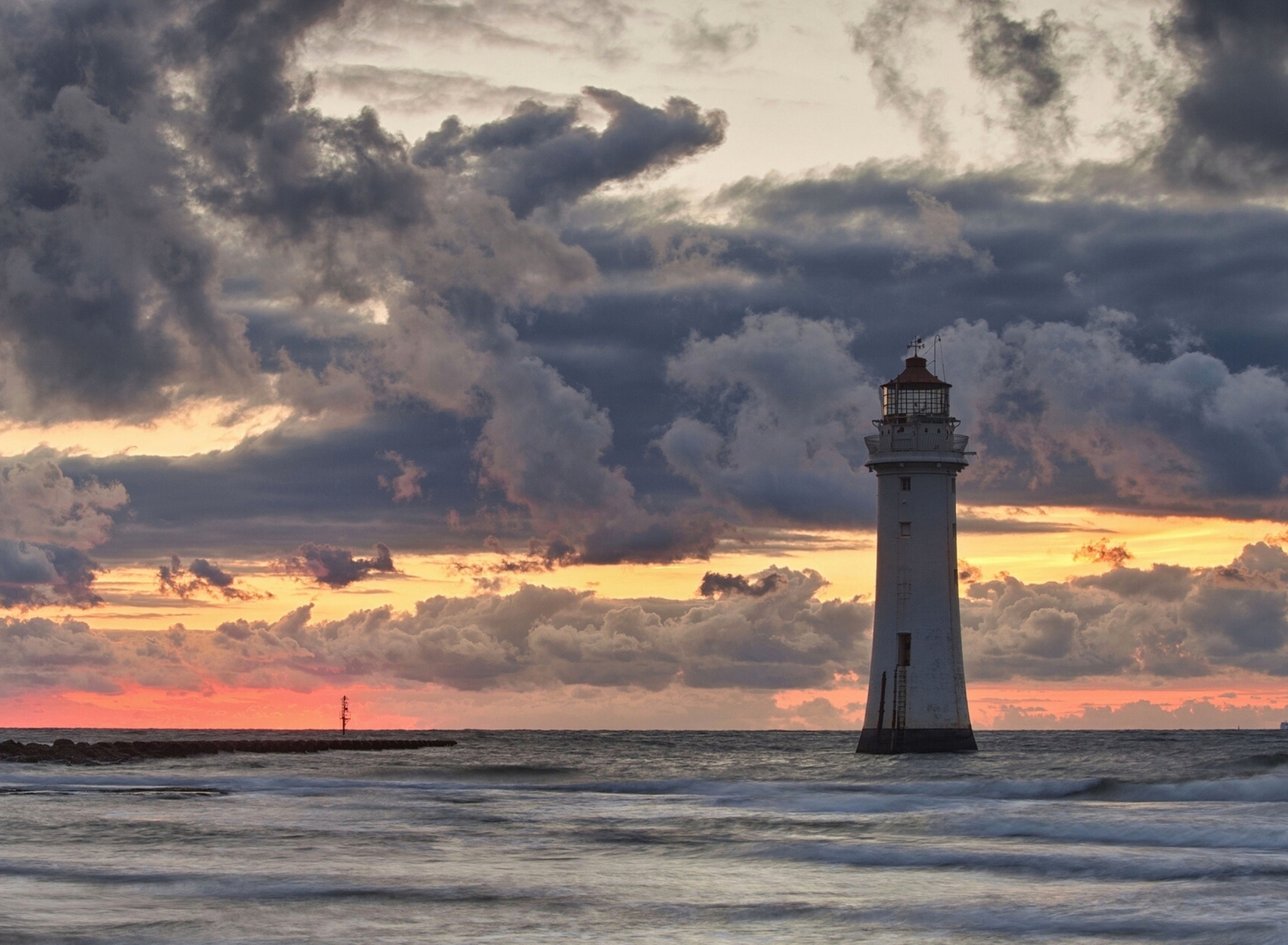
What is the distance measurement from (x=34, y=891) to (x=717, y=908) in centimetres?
1127

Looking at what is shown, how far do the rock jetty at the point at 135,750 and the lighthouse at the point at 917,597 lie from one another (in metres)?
46.1

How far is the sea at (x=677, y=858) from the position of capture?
2109 centimetres

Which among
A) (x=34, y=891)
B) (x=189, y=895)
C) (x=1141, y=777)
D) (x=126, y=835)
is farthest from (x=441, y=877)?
(x=1141, y=777)

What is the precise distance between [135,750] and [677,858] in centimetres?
6366

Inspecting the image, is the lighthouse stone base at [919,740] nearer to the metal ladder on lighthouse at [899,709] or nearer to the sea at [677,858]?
the metal ladder on lighthouse at [899,709]

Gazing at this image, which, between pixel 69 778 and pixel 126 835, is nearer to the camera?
pixel 126 835

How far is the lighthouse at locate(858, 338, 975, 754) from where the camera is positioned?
48.1m

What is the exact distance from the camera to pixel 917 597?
159 feet

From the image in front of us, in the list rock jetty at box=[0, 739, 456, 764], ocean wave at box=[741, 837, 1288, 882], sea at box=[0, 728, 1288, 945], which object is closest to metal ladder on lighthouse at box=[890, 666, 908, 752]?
sea at box=[0, 728, 1288, 945]

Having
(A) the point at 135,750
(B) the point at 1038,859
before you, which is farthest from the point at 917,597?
(A) the point at 135,750

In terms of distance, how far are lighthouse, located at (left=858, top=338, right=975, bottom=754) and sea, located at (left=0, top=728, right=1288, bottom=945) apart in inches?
59.0

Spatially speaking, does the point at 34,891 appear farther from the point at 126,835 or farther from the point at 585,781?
the point at 585,781

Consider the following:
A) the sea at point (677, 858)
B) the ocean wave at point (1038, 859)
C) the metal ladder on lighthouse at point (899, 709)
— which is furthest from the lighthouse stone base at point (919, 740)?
the ocean wave at point (1038, 859)

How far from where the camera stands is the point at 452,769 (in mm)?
73562
